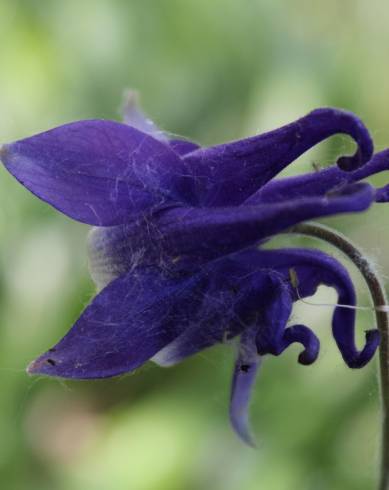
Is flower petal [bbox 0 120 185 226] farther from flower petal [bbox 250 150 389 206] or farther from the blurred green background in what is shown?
the blurred green background

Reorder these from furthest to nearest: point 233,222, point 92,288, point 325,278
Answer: point 92,288
point 325,278
point 233,222

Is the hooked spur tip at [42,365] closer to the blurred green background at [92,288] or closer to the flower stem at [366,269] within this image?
→ the flower stem at [366,269]

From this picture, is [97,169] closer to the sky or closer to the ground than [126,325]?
closer to the sky

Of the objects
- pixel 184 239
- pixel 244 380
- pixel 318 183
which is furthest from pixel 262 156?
pixel 244 380

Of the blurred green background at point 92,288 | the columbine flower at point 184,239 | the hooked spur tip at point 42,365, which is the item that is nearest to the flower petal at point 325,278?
the columbine flower at point 184,239

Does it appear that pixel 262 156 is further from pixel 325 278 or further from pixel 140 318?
pixel 140 318

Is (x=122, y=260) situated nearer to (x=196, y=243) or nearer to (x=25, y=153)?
(x=196, y=243)
